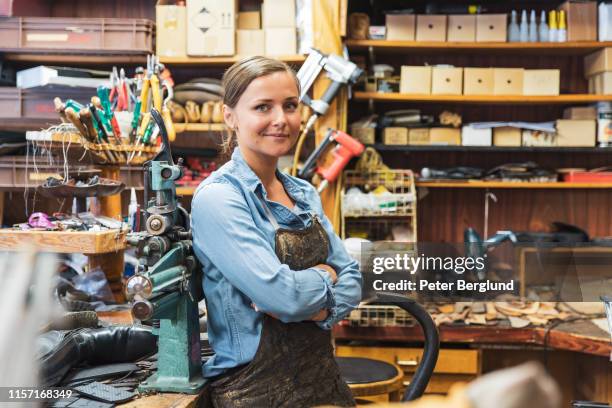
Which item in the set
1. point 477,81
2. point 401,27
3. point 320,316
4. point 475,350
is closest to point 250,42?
point 401,27

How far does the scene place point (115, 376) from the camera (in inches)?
66.6

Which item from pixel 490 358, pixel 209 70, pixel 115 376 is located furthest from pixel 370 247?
pixel 209 70

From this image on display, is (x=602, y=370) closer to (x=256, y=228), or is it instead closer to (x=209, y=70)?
(x=256, y=228)

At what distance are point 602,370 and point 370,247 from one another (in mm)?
1776

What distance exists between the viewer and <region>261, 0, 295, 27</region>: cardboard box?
3828 millimetres

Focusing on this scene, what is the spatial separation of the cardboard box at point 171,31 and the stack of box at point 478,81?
→ 1.24 metres

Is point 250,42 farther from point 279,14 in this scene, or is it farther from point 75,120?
point 75,120

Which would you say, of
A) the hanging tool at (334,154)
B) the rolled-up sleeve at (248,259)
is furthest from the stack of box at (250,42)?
the rolled-up sleeve at (248,259)

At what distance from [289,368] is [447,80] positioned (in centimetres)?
280

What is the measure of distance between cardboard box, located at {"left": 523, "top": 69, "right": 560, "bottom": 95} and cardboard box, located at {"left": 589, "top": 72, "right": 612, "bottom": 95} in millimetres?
255

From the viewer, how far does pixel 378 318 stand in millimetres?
3396

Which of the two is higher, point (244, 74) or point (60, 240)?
point (244, 74)

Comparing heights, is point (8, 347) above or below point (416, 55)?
below

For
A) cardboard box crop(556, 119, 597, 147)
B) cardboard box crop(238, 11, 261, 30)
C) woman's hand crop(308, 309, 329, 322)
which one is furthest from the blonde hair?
cardboard box crop(556, 119, 597, 147)
